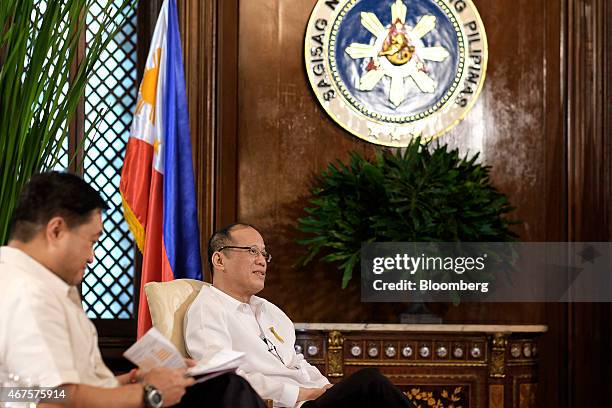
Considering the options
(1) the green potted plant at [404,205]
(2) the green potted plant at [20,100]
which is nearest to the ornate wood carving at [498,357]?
(1) the green potted plant at [404,205]

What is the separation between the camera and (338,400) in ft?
9.64

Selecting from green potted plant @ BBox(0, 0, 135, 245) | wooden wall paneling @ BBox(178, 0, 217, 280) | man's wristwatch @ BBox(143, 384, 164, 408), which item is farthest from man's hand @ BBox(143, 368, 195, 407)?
wooden wall paneling @ BBox(178, 0, 217, 280)

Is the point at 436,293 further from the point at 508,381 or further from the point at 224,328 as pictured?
the point at 224,328

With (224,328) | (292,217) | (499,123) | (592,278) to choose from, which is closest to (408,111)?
(499,123)

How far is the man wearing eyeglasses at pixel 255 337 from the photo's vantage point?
2920mm

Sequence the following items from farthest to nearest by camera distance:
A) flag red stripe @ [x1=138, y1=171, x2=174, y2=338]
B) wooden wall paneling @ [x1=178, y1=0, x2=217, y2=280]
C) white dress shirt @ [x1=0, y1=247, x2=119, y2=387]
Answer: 1. wooden wall paneling @ [x1=178, y1=0, x2=217, y2=280]
2. flag red stripe @ [x1=138, y1=171, x2=174, y2=338]
3. white dress shirt @ [x1=0, y1=247, x2=119, y2=387]

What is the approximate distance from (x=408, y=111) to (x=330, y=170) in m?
0.67

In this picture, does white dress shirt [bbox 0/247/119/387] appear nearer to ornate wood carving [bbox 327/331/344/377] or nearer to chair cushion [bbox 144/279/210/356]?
chair cushion [bbox 144/279/210/356]

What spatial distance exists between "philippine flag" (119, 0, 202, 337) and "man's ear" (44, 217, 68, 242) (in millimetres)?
2096

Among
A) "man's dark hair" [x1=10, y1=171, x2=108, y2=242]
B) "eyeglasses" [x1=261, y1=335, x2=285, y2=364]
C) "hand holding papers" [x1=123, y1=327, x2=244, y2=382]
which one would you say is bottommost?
"eyeglasses" [x1=261, y1=335, x2=285, y2=364]

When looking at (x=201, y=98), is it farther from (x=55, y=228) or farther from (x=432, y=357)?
(x=55, y=228)

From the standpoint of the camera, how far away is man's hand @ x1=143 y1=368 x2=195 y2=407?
2166mm

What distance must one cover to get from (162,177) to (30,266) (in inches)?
89.2

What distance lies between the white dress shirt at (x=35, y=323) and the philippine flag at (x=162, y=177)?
2.11 meters
